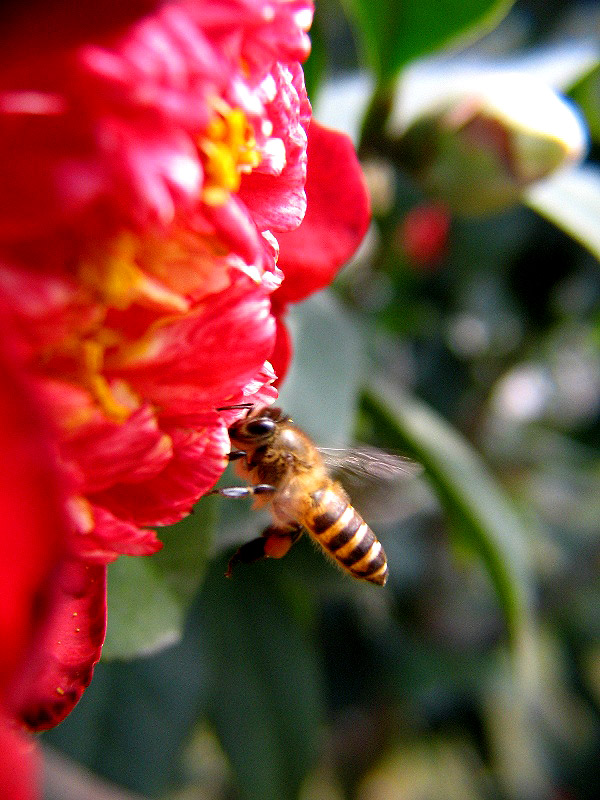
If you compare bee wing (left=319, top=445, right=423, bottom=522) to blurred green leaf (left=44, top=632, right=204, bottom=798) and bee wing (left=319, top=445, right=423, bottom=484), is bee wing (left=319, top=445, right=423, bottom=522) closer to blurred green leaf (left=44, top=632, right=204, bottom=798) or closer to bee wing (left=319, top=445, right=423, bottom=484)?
bee wing (left=319, top=445, right=423, bottom=484)

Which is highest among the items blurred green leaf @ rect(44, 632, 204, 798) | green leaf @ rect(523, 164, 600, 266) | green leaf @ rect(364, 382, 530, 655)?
green leaf @ rect(523, 164, 600, 266)

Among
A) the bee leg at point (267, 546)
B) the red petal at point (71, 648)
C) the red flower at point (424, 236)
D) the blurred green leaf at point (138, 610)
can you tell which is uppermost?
the red petal at point (71, 648)

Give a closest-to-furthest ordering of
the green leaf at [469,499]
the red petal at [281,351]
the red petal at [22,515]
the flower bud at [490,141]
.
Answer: the red petal at [22,515] → the red petal at [281,351] → the flower bud at [490,141] → the green leaf at [469,499]

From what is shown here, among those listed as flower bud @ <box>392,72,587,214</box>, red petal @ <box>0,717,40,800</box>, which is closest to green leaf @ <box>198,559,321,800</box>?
flower bud @ <box>392,72,587,214</box>

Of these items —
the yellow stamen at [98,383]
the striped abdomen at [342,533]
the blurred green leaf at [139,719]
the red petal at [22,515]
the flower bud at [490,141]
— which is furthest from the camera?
the blurred green leaf at [139,719]

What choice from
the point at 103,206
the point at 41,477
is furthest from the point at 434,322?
the point at 41,477

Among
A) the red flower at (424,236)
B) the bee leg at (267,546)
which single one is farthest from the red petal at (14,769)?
the red flower at (424,236)

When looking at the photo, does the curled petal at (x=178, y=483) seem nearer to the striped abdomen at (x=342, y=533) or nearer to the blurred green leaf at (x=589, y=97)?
the striped abdomen at (x=342, y=533)
